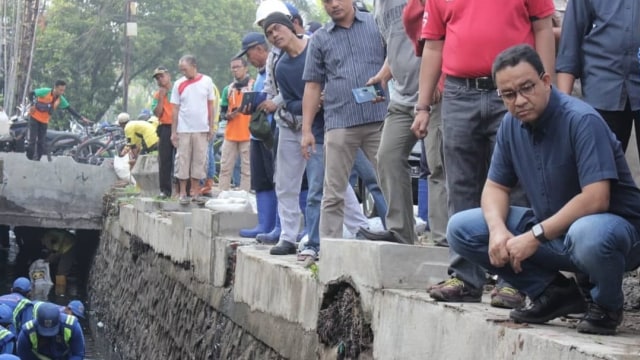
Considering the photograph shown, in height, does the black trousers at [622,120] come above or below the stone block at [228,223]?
above

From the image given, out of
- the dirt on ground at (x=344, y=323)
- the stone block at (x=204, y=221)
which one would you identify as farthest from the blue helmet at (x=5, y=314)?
the dirt on ground at (x=344, y=323)

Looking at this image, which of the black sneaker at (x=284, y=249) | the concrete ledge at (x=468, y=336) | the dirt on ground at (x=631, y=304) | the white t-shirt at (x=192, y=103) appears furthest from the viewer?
the white t-shirt at (x=192, y=103)

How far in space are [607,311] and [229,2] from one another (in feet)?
Answer: 173

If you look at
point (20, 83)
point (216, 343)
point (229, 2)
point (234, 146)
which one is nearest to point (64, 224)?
point (234, 146)

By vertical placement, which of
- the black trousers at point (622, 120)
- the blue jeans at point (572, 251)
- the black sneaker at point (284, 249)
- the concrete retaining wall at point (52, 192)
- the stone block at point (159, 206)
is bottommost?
the concrete retaining wall at point (52, 192)

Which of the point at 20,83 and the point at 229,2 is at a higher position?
the point at 229,2

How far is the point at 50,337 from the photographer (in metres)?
14.3

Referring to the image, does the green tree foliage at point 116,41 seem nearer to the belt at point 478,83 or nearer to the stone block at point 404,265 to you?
the stone block at point 404,265

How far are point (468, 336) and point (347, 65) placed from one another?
125 inches

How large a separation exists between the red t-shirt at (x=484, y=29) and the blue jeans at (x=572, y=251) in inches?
38.3

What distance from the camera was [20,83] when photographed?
135 ft

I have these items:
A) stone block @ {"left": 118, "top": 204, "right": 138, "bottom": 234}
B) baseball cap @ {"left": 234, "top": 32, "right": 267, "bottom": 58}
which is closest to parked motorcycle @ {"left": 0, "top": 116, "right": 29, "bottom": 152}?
stone block @ {"left": 118, "top": 204, "right": 138, "bottom": 234}

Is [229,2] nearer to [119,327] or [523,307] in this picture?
[119,327]

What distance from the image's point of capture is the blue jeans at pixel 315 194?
8948 mm
